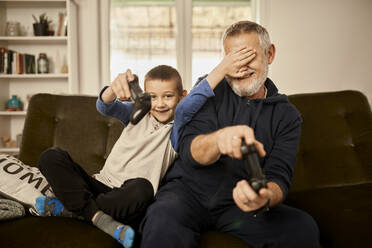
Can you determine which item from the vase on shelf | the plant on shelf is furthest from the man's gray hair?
the vase on shelf

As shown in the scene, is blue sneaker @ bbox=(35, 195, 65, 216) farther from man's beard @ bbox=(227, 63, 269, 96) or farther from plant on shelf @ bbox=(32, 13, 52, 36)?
plant on shelf @ bbox=(32, 13, 52, 36)

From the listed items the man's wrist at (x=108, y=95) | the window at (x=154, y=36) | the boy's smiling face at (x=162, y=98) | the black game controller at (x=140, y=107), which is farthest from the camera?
the window at (x=154, y=36)

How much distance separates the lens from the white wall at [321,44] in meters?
3.82

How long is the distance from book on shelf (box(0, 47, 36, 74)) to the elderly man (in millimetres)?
3077

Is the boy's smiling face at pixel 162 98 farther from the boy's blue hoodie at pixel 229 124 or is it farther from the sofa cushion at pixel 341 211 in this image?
the sofa cushion at pixel 341 211

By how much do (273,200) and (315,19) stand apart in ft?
11.1

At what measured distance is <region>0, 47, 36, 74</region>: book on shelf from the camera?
3.66 m

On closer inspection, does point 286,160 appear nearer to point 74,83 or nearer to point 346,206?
point 346,206

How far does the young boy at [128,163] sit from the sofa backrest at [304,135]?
0.27m

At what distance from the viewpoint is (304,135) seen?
172cm

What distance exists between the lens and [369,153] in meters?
1.67

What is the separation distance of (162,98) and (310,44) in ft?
9.63

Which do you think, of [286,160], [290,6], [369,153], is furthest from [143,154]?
[290,6]

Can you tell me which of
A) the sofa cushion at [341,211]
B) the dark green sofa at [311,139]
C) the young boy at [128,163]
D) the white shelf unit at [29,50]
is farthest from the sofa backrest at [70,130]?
the white shelf unit at [29,50]
